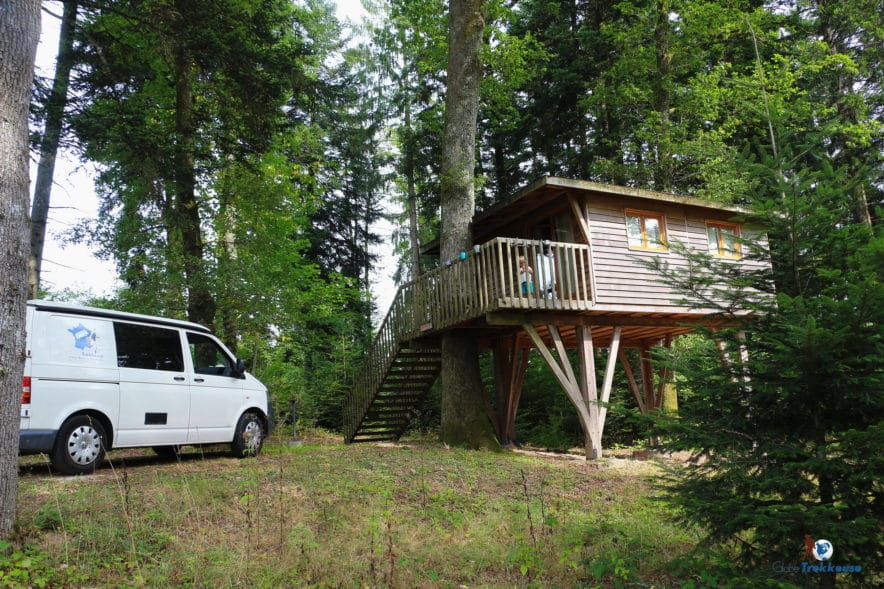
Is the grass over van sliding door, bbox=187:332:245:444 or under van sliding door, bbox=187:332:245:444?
under

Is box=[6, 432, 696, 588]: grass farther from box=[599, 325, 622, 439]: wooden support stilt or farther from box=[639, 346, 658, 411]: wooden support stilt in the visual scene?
box=[639, 346, 658, 411]: wooden support stilt

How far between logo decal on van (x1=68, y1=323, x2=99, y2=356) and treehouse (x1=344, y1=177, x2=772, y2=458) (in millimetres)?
6493

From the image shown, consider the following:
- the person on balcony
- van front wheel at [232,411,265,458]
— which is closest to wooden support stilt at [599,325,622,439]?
the person on balcony

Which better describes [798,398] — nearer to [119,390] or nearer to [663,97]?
[119,390]

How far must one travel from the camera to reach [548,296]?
479 inches

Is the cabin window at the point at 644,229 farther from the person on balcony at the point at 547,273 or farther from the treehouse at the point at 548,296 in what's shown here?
the person on balcony at the point at 547,273

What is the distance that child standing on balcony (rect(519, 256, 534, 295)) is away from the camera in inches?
464

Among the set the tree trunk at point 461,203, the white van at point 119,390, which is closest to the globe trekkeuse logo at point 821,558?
the white van at point 119,390

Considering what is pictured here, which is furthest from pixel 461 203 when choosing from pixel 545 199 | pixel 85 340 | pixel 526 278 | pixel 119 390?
pixel 85 340

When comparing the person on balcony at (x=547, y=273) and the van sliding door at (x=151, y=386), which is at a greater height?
the person on balcony at (x=547, y=273)

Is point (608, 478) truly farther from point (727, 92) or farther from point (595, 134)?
point (595, 134)

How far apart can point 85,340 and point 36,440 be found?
133 centimetres

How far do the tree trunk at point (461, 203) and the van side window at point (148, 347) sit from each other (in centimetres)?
610

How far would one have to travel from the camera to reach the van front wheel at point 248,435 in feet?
32.5
